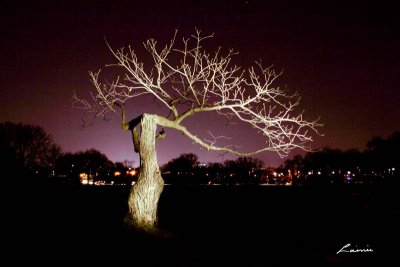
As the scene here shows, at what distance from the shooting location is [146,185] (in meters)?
10.5

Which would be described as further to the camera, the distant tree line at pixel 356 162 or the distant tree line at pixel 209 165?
the distant tree line at pixel 356 162

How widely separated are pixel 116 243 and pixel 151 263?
1.43 m

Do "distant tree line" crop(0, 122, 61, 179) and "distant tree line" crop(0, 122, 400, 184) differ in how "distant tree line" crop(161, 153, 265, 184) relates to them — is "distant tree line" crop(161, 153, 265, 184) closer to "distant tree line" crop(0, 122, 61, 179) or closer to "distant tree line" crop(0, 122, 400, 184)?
"distant tree line" crop(0, 122, 400, 184)

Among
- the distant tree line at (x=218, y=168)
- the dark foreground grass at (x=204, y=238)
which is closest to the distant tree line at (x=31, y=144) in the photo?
the distant tree line at (x=218, y=168)

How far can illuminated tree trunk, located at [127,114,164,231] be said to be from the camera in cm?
Answer: 1045

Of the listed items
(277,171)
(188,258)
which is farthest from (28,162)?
(277,171)

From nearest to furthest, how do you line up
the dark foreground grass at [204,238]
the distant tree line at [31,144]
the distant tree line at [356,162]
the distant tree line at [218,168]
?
1. the dark foreground grass at [204,238]
2. the distant tree line at [31,144]
3. the distant tree line at [356,162]
4. the distant tree line at [218,168]

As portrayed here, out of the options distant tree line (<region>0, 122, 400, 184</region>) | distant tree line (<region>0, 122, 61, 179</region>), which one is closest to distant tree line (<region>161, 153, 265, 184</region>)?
distant tree line (<region>0, 122, 400, 184</region>)

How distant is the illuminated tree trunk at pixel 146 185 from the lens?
1045 cm
